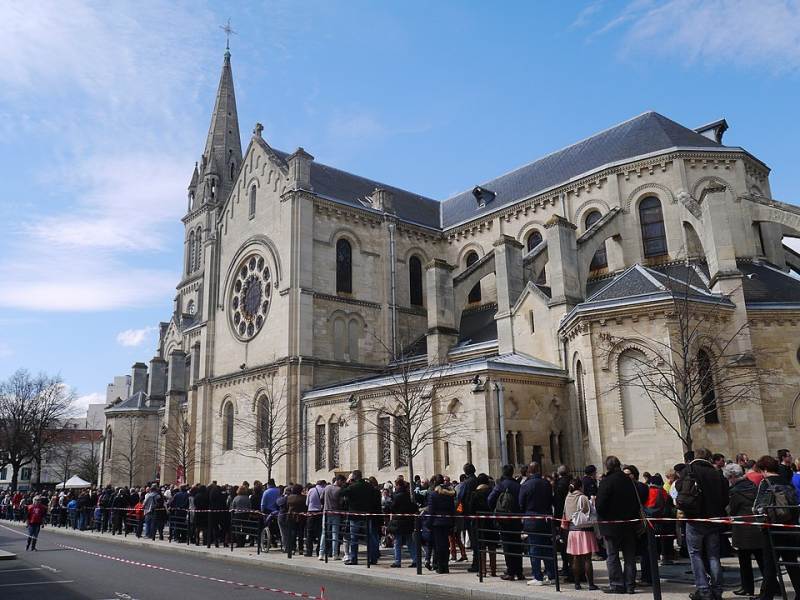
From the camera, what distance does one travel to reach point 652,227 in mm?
28266

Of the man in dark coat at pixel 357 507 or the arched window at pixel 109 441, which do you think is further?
the arched window at pixel 109 441

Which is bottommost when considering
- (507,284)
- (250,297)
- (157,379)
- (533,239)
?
(157,379)

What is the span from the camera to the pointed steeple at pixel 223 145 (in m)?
59.5

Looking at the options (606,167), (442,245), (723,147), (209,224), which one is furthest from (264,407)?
(209,224)

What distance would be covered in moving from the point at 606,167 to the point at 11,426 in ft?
168

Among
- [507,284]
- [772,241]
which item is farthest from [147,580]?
[772,241]

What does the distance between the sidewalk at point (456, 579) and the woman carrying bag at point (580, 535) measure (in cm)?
27

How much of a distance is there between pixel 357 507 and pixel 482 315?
2056 cm

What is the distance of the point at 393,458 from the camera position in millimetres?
24750

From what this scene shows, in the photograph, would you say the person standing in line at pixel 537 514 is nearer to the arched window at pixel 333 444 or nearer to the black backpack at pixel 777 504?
the black backpack at pixel 777 504

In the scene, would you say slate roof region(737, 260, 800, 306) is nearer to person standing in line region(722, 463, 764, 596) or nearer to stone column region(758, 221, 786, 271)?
stone column region(758, 221, 786, 271)

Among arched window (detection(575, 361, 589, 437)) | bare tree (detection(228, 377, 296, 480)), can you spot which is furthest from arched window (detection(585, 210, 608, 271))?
bare tree (detection(228, 377, 296, 480))

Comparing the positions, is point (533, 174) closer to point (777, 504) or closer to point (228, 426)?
point (228, 426)

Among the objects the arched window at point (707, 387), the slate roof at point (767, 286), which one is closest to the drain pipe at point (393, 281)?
the arched window at point (707, 387)
